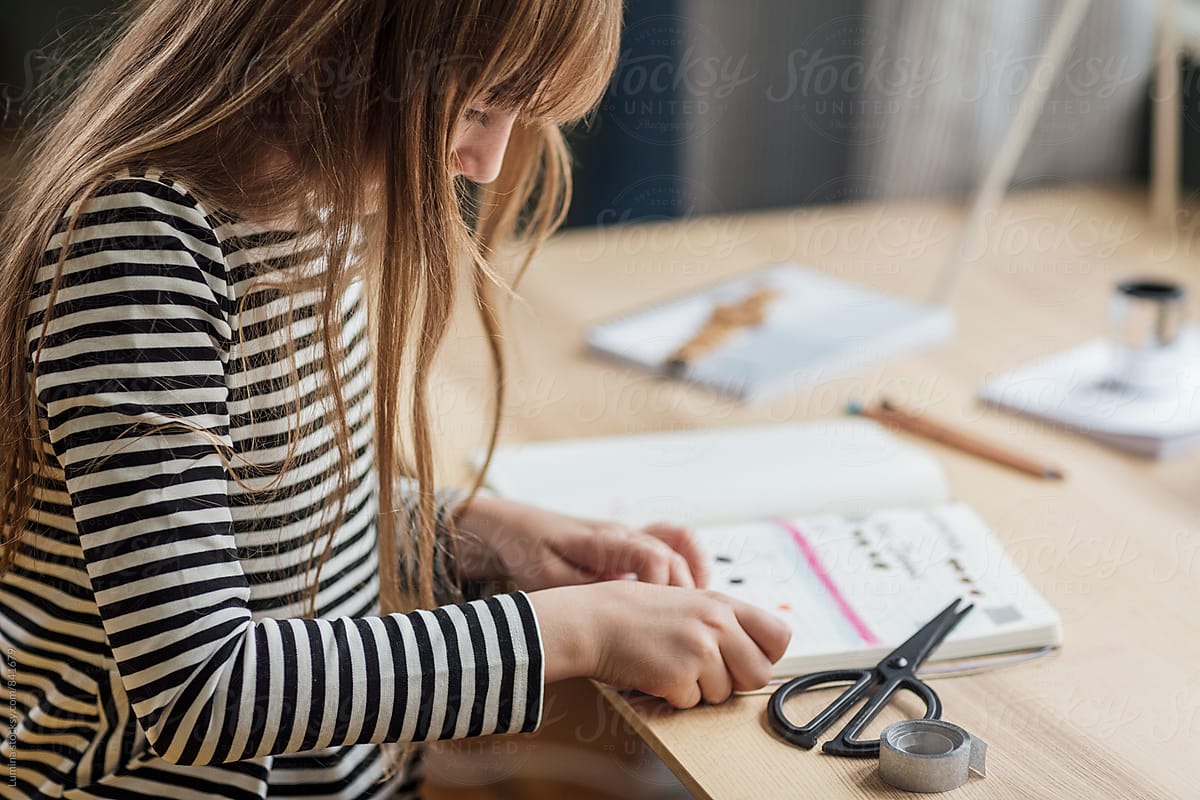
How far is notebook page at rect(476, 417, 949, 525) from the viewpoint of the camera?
0.88 metres

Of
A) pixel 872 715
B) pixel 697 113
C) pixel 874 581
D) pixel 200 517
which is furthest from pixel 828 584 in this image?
pixel 697 113

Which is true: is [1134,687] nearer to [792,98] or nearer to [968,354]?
[968,354]

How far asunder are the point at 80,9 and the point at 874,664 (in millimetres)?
1952

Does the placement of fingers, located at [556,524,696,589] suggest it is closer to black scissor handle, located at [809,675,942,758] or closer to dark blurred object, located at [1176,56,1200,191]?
black scissor handle, located at [809,675,942,758]

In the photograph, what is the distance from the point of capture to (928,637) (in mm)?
698

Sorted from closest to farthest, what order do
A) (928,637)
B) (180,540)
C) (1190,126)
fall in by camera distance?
(180,540), (928,637), (1190,126)

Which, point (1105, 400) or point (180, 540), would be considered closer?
point (180, 540)

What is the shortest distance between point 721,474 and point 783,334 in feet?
0.94

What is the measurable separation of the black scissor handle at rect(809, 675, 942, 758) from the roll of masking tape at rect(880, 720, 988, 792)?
1cm

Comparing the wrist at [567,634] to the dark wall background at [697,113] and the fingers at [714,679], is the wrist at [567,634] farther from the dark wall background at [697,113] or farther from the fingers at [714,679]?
the dark wall background at [697,113]

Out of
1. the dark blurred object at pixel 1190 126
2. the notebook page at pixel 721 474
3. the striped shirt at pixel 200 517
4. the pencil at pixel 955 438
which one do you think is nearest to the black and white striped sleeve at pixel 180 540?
the striped shirt at pixel 200 517

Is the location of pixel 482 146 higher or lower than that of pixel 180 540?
higher

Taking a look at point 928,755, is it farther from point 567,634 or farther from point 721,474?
point 721,474

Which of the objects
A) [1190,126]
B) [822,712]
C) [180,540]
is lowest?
[822,712]
